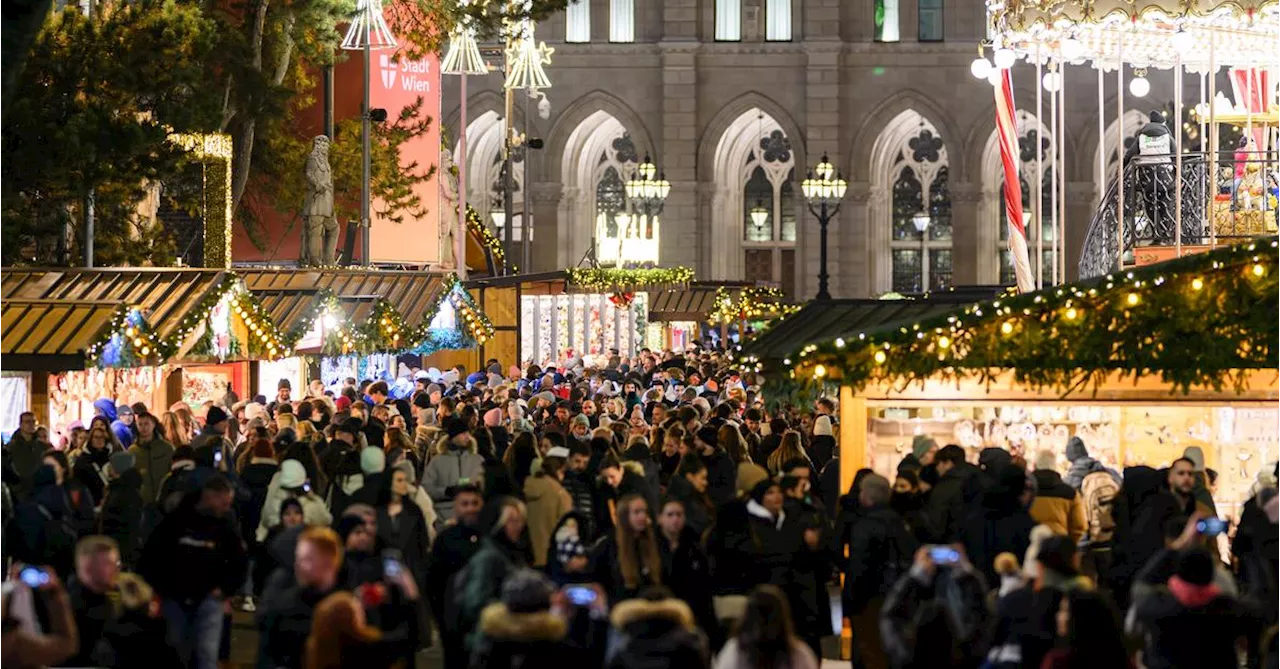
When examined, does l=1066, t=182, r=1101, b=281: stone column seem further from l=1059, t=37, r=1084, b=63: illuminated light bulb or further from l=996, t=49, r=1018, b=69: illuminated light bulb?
l=996, t=49, r=1018, b=69: illuminated light bulb

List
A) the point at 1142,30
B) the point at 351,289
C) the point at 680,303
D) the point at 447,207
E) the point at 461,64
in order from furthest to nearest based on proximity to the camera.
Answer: the point at 680,303
the point at 447,207
the point at 461,64
the point at 351,289
the point at 1142,30

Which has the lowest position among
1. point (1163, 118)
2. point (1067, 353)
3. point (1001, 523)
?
point (1001, 523)

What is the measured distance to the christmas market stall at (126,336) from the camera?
22.9m

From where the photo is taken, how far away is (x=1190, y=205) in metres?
23.3

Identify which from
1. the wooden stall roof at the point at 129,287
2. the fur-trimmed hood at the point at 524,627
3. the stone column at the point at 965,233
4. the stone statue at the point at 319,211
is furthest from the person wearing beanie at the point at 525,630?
the stone column at the point at 965,233

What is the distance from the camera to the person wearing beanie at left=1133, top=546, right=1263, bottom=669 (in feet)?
32.6

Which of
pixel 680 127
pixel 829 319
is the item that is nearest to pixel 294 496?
pixel 829 319

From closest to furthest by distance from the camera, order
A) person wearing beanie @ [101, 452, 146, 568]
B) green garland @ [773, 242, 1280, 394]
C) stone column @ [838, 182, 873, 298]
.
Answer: person wearing beanie @ [101, 452, 146, 568] → green garland @ [773, 242, 1280, 394] → stone column @ [838, 182, 873, 298]

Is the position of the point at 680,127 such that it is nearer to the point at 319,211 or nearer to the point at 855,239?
the point at 855,239

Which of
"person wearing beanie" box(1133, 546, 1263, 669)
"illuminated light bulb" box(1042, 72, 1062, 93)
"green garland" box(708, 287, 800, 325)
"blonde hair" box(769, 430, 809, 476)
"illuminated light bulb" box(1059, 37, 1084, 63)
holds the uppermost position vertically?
"illuminated light bulb" box(1059, 37, 1084, 63)

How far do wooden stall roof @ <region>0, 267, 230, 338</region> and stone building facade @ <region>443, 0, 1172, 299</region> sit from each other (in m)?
36.3

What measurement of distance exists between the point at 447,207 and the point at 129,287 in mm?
15379

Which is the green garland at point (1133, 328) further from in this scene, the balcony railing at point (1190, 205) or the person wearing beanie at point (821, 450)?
the balcony railing at point (1190, 205)

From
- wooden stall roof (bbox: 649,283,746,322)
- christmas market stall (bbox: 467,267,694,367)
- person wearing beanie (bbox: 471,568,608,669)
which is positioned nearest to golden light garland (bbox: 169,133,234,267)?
christmas market stall (bbox: 467,267,694,367)
